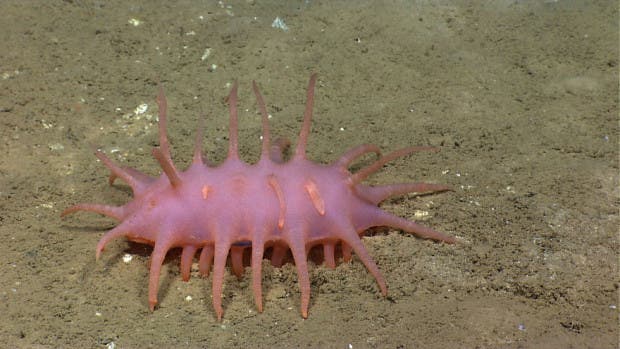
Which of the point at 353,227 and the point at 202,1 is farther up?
the point at 202,1

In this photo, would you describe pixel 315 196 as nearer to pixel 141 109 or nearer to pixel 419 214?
pixel 419 214

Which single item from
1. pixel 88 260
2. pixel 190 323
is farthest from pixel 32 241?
pixel 190 323

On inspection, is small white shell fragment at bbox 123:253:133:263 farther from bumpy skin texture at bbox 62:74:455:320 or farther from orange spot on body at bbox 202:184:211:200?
orange spot on body at bbox 202:184:211:200

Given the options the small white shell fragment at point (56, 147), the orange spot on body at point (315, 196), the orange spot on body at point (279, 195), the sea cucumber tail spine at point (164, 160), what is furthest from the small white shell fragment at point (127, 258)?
the small white shell fragment at point (56, 147)

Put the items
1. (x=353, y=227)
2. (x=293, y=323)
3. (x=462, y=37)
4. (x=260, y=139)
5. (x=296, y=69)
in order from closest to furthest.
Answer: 1. (x=293, y=323)
2. (x=353, y=227)
3. (x=260, y=139)
4. (x=296, y=69)
5. (x=462, y=37)

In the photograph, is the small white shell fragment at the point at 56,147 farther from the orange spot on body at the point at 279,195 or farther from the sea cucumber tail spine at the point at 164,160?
the orange spot on body at the point at 279,195

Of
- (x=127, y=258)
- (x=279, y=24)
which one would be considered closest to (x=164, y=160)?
(x=127, y=258)

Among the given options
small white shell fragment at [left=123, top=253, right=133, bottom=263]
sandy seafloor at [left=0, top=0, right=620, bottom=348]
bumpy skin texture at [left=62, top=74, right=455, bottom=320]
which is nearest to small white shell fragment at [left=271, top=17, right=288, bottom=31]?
sandy seafloor at [left=0, top=0, right=620, bottom=348]

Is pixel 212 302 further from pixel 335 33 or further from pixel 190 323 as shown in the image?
pixel 335 33

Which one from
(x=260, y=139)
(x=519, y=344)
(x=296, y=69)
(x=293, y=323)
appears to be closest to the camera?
(x=519, y=344)
